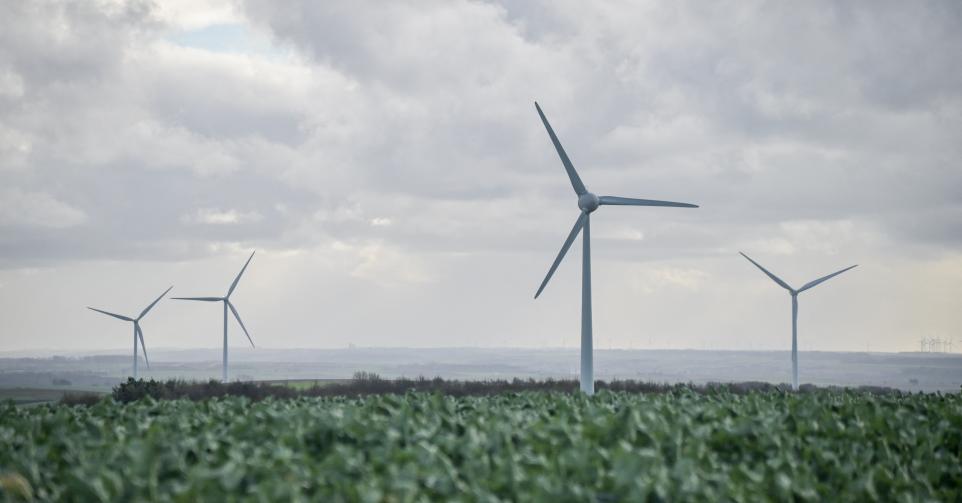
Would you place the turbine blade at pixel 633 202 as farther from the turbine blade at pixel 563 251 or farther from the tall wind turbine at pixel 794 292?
the tall wind turbine at pixel 794 292

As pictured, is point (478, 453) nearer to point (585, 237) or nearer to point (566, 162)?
point (585, 237)

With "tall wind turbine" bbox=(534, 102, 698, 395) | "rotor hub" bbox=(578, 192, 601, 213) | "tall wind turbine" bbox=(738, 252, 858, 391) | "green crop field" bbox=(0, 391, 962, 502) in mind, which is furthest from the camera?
"tall wind turbine" bbox=(738, 252, 858, 391)

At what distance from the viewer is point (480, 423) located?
11.7 metres

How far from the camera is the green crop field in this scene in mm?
9141

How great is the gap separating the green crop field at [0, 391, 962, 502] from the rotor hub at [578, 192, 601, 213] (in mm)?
24080

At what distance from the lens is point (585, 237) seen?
37406 mm

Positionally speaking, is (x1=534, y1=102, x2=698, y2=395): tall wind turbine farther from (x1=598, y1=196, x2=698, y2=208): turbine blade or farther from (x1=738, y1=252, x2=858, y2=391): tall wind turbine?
(x1=738, y1=252, x2=858, y2=391): tall wind turbine

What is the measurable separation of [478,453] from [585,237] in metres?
27.4

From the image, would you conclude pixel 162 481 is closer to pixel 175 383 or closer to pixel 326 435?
pixel 326 435

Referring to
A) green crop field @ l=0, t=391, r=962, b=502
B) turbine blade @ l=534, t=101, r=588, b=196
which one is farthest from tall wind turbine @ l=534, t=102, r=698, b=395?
green crop field @ l=0, t=391, r=962, b=502

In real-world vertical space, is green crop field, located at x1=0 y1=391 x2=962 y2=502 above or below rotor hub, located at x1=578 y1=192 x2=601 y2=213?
below

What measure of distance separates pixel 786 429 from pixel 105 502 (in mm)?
8965

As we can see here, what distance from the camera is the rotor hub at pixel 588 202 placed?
129 feet

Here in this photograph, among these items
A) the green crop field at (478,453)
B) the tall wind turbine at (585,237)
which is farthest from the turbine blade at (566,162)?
the green crop field at (478,453)
